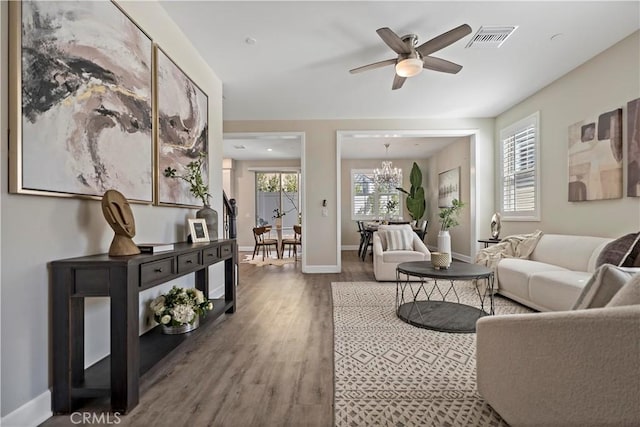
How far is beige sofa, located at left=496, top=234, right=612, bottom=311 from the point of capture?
2703mm

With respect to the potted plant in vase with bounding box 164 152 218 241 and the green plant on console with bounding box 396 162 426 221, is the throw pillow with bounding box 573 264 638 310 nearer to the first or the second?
the potted plant in vase with bounding box 164 152 218 241

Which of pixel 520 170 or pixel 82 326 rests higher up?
pixel 520 170

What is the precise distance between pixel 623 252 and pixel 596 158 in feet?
4.53

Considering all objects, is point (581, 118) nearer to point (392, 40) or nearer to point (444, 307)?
point (392, 40)

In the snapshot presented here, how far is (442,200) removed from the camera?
7.96 m

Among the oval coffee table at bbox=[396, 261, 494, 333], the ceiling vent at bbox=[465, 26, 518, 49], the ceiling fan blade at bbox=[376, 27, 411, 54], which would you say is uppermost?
the ceiling vent at bbox=[465, 26, 518, 49]

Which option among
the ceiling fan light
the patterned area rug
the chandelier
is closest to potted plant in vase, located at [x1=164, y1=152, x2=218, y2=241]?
the patterned area rug

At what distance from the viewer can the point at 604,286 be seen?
1.23 meters

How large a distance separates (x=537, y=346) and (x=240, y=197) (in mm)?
8617

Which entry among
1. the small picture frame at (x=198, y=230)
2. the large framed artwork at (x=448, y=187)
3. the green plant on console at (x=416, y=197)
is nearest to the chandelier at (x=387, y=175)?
the green plant on console at (x=416, y=197)

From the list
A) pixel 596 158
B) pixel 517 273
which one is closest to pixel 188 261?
pixel 517 273

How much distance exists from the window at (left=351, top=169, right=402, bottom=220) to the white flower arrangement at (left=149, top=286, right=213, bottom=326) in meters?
7.13

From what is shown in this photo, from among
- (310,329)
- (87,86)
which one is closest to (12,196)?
(87,86)

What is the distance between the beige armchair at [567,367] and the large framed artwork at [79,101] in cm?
238
